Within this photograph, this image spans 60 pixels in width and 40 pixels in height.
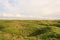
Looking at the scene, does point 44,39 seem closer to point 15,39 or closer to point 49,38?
point 49,38

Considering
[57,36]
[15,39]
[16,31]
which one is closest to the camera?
[15,39]

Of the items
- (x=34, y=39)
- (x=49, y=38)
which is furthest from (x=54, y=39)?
(x=34, y=39)

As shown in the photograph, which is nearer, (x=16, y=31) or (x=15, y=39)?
(x=15, y=39)

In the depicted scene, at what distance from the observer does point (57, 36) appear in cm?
5969

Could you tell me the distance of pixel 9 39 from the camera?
53.6 meters

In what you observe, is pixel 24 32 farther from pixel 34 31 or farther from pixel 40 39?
pixel 40 39

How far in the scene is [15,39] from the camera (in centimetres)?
5338

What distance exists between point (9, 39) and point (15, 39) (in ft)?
5.79

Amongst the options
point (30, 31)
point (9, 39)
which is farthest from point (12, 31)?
point (9, 39)

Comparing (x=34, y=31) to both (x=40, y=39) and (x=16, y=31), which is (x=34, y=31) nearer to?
(x=16, y=31)

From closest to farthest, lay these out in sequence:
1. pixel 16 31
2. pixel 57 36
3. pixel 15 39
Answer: pixel 15 39, pixel 57 36, pixel 16 31

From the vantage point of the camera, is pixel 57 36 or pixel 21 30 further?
pixel 21 30

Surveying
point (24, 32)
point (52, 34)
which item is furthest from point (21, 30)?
point (52, 34)

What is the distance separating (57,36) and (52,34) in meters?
1.94
